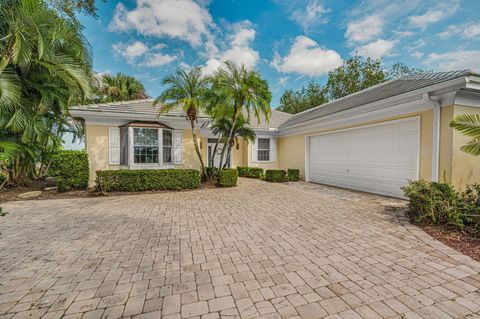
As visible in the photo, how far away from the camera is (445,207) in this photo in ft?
15.0

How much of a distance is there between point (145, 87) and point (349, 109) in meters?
19.2

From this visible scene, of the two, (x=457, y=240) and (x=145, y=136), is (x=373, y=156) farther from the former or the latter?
(x=145, y=136)

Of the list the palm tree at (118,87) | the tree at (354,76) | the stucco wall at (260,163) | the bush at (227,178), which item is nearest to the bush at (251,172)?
the stucco wall at (260,163)

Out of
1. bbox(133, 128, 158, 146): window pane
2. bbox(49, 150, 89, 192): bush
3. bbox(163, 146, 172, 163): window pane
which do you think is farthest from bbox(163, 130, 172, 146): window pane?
bbox(49, 150, 89, 192): bush

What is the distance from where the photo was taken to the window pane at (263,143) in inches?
601

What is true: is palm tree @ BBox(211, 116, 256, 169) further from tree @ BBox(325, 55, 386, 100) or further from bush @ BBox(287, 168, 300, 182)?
tree @ BBox(325, 55, 386, 100)

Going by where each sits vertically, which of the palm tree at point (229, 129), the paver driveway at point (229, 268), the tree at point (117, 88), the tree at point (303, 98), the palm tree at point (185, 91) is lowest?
the paver driveway at point (229, 268)

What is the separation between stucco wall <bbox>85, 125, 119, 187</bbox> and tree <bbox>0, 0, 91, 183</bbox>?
1.43 metres

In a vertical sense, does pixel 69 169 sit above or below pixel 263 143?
below

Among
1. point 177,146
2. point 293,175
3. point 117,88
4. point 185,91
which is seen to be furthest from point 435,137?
point 117,88

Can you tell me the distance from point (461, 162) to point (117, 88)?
21.4 m

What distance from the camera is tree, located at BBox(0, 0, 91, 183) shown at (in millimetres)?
6449

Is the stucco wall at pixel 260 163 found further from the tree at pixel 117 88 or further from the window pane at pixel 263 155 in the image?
the tree at pixel 117 88

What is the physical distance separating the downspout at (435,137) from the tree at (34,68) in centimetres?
1143
